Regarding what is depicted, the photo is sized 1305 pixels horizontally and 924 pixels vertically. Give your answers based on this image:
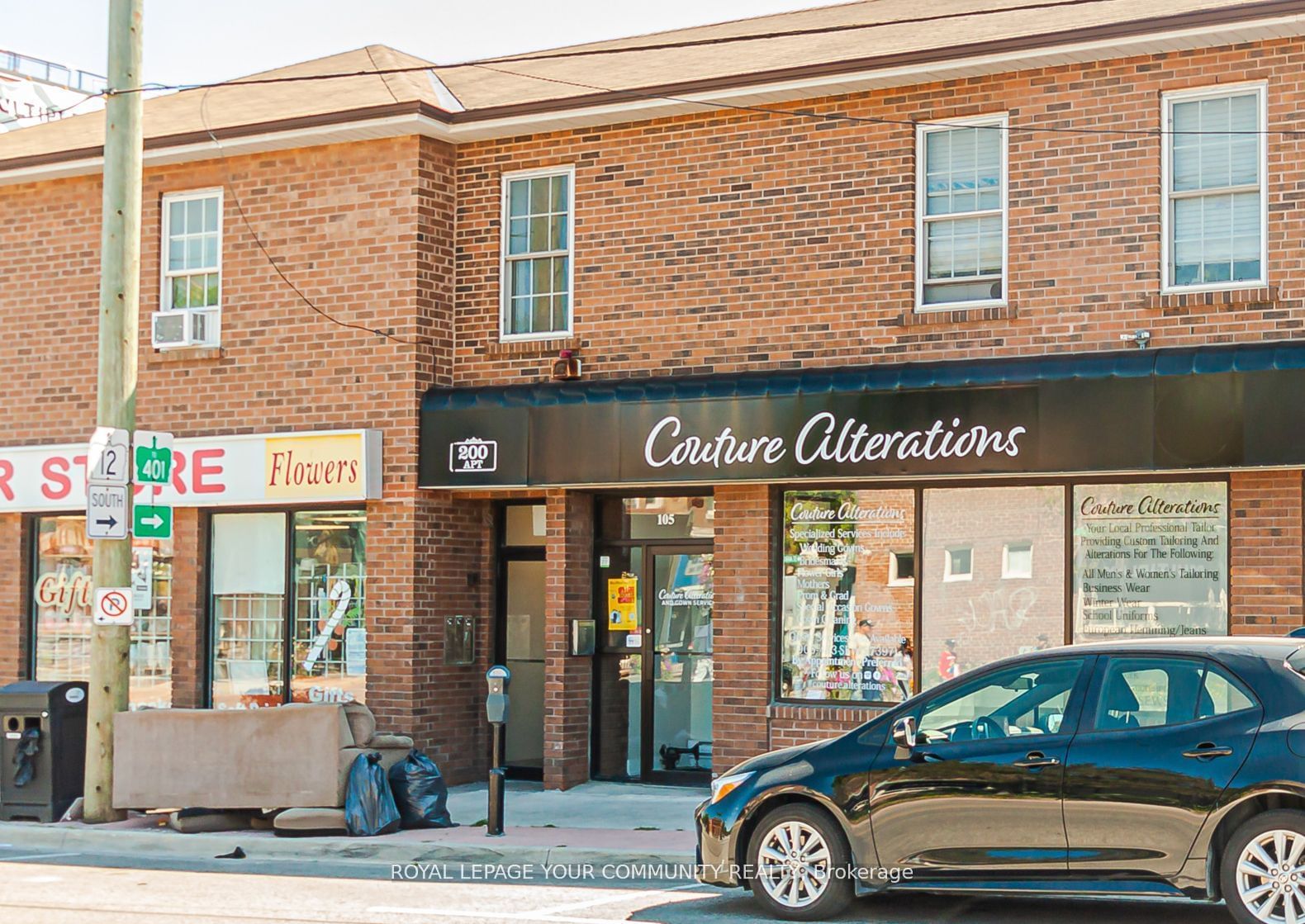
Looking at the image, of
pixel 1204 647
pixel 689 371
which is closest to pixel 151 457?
pixel 689 371

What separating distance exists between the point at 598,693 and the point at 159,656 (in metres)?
4.99

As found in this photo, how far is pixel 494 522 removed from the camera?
16828mm

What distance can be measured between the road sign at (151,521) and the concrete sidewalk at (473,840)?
7.67ft

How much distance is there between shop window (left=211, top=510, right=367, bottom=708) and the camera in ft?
54.2

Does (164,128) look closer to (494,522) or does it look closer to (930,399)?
(494,522)

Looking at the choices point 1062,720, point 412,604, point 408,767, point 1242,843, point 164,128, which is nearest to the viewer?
point 1242,843

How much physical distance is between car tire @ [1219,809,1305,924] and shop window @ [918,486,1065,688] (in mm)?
5215

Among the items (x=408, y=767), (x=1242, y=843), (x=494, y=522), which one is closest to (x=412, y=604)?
(x=494, y=522)

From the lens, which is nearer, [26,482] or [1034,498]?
[1034,498]

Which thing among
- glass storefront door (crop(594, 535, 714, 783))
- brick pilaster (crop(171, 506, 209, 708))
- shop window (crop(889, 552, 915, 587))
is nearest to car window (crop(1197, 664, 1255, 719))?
shop window (crop(889, 552, 915, 587))

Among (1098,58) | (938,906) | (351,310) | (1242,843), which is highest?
(1098,58)

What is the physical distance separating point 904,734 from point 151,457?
7.51 metres

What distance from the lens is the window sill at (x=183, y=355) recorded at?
17031mm

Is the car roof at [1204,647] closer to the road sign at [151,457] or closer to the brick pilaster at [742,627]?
the brick pilaster at [742,627]
